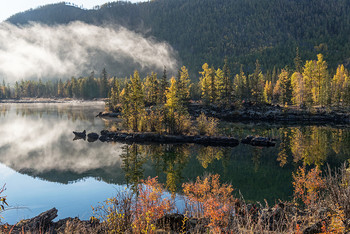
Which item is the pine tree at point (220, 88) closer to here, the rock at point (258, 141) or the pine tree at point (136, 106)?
the pine tree at point (136, 106)

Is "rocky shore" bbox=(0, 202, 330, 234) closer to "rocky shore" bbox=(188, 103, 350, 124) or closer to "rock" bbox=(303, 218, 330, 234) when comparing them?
"rock" bbox=(303, 218, 330, 234)

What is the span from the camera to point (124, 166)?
3256 cm

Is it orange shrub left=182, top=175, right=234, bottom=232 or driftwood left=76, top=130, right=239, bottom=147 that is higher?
driftwood left=76, top=130, right=239, bottom=147

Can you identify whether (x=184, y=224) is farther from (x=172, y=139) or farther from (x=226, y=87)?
(x=226, y=87)

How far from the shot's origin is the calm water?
917 inches

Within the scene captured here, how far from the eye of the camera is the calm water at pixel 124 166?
23281 mm

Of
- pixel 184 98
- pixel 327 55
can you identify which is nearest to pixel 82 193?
pixel 184 98

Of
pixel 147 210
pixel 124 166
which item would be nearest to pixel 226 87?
pixel 124 166

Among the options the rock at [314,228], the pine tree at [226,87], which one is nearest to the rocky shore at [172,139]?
the rock at [314,228]

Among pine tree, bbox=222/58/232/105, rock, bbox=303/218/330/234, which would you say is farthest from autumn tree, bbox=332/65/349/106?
rock, bbox=303/218/330/234

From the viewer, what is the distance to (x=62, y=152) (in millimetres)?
41156

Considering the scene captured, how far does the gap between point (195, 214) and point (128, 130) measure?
4068 cm

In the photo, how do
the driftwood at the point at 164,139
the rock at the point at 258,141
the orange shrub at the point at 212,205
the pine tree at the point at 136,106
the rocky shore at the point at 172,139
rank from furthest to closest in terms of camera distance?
the pine tree at the point at 136,106 < the driftwood at the point at 164,139 < the rocky shore at the point at 172,139 < the rock at the point at 258,141 < the orange shrub at the point at 212,205

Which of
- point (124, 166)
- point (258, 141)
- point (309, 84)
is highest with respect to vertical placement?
point (309, 84)
